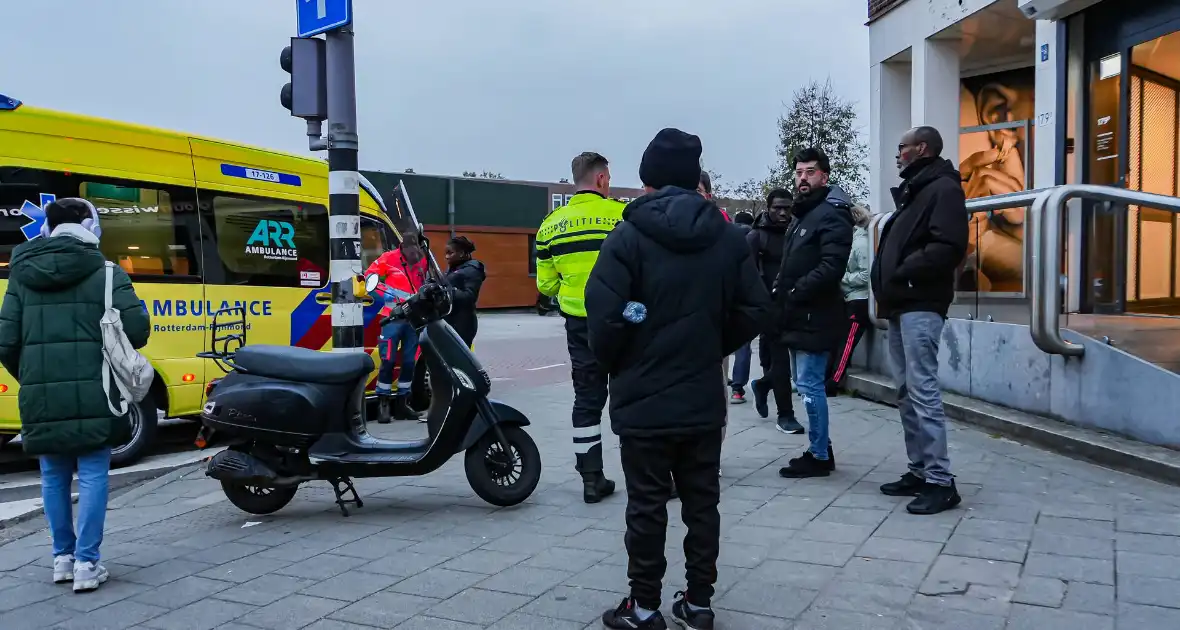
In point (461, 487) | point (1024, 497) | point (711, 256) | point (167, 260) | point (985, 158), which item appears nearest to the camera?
point (711, 256)

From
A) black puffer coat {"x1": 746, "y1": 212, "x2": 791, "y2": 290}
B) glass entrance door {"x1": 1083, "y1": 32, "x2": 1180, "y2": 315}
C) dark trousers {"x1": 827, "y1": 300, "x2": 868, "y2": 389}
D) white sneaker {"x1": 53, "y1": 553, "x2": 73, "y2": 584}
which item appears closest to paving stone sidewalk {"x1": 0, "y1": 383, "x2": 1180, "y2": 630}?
white sneaker {"x1": 53, "y1": 553, "x2": 73, "y2": 584}

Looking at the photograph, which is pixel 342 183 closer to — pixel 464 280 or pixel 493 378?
pixel 464 280

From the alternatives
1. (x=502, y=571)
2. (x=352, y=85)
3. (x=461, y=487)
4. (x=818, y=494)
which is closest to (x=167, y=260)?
(x=352, y=85)

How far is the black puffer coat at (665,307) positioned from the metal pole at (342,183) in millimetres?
3767

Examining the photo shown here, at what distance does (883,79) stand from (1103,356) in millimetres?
9197

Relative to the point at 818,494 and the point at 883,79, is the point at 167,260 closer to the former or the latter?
the point at 818,494

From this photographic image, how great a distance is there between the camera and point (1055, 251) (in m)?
6.62

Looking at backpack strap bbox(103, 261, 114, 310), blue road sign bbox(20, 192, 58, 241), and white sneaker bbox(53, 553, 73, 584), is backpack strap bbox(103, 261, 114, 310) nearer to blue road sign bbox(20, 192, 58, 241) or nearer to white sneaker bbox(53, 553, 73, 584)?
white sneaker bbox(53, 553, 73, 584)

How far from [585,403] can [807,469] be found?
152 centimetres

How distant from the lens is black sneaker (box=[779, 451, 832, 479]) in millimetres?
5961

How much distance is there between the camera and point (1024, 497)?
5.26m

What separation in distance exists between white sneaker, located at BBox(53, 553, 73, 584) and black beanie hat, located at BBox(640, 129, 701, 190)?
10.2 ft

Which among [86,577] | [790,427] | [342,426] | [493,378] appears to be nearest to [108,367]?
[86,577]

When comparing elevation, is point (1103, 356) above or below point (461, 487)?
above
